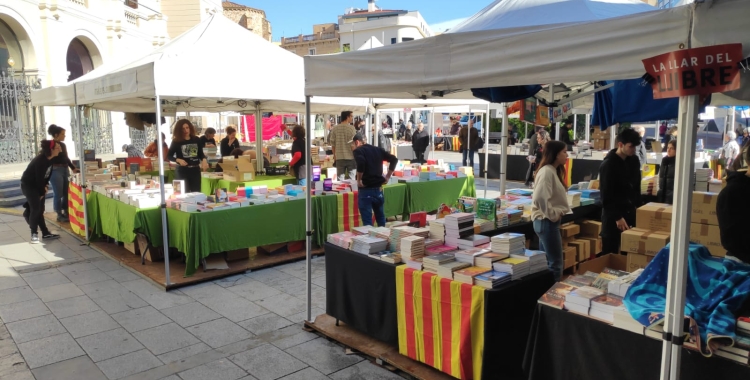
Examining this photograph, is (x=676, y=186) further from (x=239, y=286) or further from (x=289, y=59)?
(x=289, y=59)

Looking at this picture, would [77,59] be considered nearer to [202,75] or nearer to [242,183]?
[242,183]

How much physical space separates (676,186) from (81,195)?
309 inches

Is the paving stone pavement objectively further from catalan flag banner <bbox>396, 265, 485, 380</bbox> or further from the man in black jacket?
the man in black jacket

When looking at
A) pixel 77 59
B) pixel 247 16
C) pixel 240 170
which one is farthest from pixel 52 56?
pixel 247 16

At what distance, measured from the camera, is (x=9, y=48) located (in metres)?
15.0

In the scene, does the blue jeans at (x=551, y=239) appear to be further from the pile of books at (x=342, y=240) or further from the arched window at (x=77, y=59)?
the arched window at (x=77, y=59)

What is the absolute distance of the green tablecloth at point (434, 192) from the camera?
26.3 feet

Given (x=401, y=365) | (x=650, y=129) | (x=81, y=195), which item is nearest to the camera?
(x=401, y=365)

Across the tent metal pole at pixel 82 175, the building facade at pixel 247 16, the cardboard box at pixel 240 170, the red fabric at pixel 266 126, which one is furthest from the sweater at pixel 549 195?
the building facade at pixel 247 16

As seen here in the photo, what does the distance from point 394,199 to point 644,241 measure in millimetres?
3854

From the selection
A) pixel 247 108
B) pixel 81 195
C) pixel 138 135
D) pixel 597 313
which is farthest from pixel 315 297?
pixel 138 135

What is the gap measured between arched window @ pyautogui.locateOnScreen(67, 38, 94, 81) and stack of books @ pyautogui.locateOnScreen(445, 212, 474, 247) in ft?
60.8

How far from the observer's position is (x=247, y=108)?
9.21 metres

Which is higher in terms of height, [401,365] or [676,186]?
[676,186]
